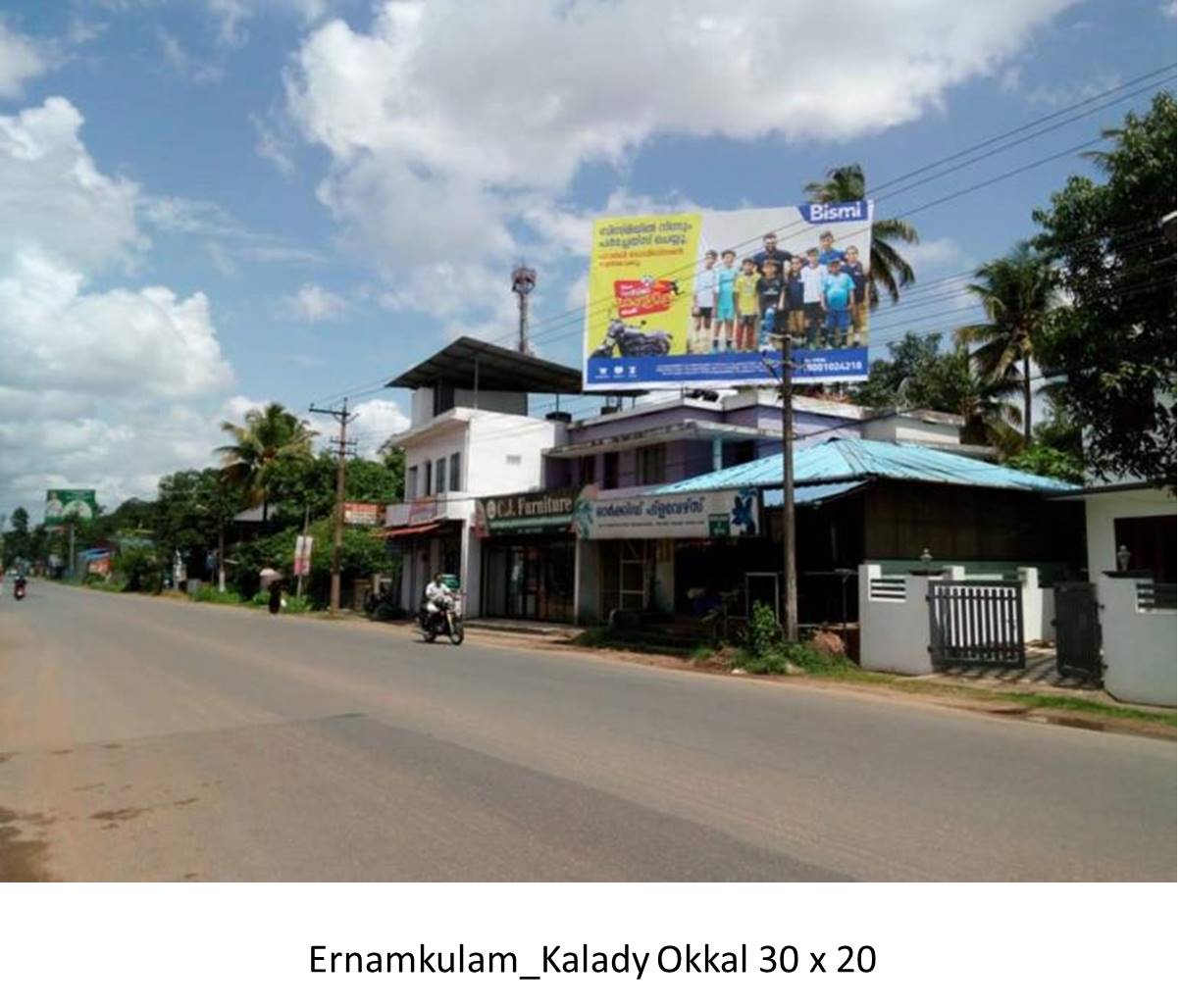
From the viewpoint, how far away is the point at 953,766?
7910 mm

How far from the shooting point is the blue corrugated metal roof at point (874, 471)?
19.5 metres

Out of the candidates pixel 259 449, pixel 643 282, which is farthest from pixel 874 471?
pixel 259 449

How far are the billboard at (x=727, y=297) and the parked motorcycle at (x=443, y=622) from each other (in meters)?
9.85

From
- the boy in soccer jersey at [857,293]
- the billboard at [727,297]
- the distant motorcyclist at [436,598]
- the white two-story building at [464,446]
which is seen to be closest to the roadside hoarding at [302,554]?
the white two-story building at [464,446]

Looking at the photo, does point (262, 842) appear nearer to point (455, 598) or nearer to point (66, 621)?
point (455, 598)

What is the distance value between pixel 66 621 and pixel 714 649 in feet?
69.6

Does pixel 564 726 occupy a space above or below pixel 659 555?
below

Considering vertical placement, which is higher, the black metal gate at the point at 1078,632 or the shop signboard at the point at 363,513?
the shop signboard at the point at 363,513

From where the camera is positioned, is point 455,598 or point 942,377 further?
point 942,377

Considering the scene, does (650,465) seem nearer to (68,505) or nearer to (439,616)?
(439,616)

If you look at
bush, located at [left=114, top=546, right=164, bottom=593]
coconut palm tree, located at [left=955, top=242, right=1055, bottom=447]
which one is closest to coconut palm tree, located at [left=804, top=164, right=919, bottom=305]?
coconut palm tree, located at [left=955, top=242, right=1055, bottom=447]

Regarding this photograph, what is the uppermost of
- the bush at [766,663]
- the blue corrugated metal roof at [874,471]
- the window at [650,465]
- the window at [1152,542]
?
the window at [650,465]

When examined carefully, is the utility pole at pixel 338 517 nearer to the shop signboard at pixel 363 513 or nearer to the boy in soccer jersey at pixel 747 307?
the shop signboard at pixel 363 513

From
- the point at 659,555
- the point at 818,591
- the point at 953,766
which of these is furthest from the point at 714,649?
the point at 953,766
